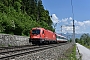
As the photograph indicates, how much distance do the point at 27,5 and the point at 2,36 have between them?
62.9 m

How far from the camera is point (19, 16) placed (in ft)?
169

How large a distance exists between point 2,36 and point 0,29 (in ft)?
23.5

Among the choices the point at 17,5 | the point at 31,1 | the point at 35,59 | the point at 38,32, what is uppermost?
the point at 31,1

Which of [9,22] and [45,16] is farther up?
[45,16]

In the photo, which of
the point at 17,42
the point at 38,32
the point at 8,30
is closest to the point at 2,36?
the point at 17,42

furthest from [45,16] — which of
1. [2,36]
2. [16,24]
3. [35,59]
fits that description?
[35,59]

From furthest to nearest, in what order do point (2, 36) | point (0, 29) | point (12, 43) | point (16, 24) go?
point (16, 24)
point (0, 29)
point (12, 43)
point (2, 36)

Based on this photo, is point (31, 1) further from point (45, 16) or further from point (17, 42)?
point (17, 42)

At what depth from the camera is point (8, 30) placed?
39500 millimetres

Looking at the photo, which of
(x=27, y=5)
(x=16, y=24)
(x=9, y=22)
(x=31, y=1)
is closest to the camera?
(x=9, y=22)

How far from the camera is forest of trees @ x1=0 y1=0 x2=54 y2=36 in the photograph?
38250 millimetres

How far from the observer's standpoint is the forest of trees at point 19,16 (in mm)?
38250

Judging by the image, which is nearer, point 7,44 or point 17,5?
point 7,44

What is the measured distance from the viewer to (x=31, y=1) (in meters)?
97.8
